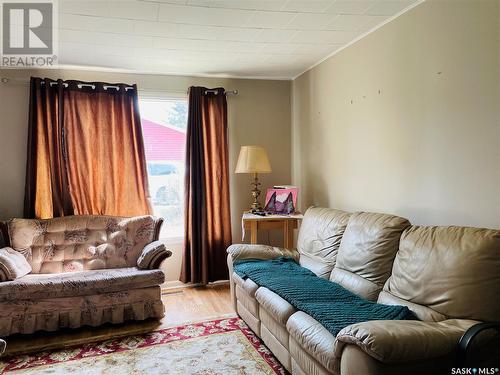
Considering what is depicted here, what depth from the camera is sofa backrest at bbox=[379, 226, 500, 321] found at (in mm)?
→ 1739

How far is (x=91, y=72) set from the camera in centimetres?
389

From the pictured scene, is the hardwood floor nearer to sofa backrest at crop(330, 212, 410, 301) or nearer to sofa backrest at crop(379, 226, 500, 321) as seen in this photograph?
sofa backrest at crop(330, 212, 410, 301)

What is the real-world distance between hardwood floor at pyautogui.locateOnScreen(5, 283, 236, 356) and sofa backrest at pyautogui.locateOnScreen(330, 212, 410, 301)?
1249 millimetres

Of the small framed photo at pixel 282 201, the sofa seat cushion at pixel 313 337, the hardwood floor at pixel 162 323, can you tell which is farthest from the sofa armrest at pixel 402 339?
the small framed photo at pixel 282 201

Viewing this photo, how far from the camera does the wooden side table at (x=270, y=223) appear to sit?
368 cm

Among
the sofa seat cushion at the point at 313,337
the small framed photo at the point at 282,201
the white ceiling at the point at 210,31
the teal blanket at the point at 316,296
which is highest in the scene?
the white ceiling at the point at 210,31

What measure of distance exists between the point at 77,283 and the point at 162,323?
0.78 meters

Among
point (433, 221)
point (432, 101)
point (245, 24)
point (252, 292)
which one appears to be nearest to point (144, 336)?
point (252, 292)

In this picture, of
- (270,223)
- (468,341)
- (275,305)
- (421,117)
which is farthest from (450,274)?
(270,223)

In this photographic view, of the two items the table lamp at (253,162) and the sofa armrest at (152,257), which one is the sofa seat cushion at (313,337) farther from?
the table lamp at (253,162)

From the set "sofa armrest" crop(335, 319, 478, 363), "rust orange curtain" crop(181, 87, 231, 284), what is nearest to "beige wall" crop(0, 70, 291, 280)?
"rust orange curtain" crop(181, 87, 231, 284)

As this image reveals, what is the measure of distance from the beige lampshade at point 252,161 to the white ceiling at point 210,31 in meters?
0.92

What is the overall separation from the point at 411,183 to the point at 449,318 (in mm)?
1075

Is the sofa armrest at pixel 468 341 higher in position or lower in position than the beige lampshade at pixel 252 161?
lower
